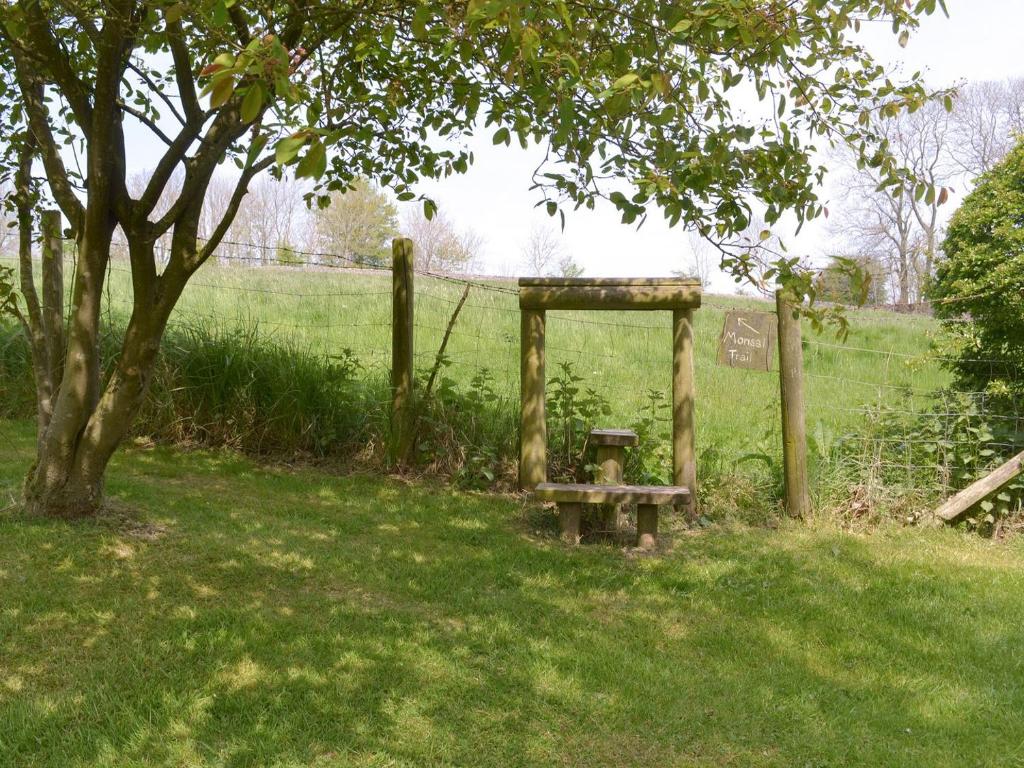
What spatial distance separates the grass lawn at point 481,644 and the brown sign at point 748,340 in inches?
52.9

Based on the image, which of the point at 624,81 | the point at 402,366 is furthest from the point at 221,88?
the point at 402,366

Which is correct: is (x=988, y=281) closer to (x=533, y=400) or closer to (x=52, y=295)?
(x=533, y=400)

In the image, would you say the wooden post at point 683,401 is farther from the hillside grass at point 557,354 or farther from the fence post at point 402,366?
the fence post at point 402,366

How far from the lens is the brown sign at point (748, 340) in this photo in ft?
22.0

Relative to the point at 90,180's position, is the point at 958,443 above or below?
below

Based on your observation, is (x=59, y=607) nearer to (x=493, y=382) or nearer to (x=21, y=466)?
(x=21, y=466)

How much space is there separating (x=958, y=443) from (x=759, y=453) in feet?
4.91

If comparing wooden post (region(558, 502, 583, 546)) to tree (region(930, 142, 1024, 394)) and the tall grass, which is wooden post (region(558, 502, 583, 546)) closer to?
the tall grass

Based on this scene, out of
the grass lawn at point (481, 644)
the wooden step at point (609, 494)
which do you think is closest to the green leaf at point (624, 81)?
the grass lawn at point (481, 644)

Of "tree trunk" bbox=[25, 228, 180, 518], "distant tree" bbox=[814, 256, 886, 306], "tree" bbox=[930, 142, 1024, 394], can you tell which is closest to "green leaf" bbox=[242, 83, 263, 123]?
"distant tree" bbox=[814, 256, 886, 306]

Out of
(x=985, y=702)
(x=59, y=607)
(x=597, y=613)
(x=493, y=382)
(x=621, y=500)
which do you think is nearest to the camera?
(x=985, y=702)

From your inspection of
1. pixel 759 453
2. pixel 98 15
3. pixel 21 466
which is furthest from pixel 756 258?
pixel 21 466

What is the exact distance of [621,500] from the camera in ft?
19.4

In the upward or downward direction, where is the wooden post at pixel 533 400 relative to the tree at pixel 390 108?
downward
